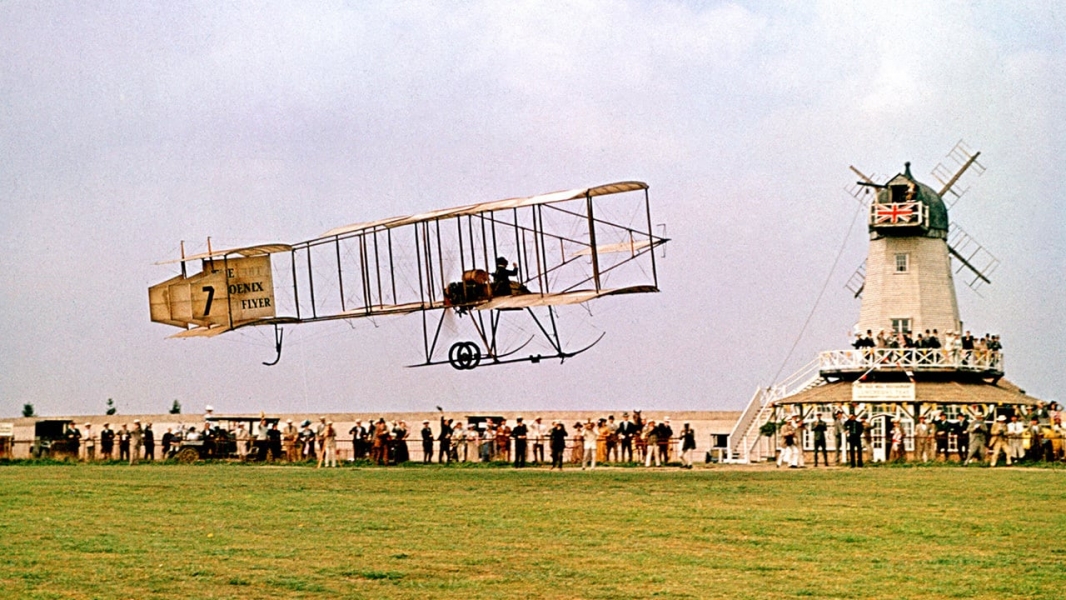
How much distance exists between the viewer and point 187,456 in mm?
44906

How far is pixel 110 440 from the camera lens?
47031 millimetres

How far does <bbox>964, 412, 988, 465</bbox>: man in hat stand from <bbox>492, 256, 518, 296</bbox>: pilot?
14.4 meters

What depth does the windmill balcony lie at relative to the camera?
50.5 meters

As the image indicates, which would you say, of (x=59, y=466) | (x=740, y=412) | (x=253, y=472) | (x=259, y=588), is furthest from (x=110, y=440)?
(x=259, y=588)

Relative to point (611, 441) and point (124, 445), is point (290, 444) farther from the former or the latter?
point (611, 441)

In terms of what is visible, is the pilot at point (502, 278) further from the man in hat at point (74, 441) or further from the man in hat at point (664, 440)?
the man in hat at point (74, 441)

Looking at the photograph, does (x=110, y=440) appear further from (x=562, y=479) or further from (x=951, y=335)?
(x=951, y=335)

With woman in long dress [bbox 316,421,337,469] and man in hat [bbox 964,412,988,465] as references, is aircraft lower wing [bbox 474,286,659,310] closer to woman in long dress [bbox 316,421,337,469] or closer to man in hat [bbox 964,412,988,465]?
woman in long dress [bbox 316,421,337,469]

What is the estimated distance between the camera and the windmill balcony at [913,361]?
5053cm

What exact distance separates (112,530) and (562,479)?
1328 cm

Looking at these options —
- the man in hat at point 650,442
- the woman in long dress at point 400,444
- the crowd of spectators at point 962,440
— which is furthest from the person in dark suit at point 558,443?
the crowd of spectators at point 962,440

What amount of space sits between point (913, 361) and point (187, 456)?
25046 mm

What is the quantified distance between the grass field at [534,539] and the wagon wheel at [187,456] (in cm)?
1372

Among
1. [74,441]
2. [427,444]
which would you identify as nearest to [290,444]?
[427,444]
